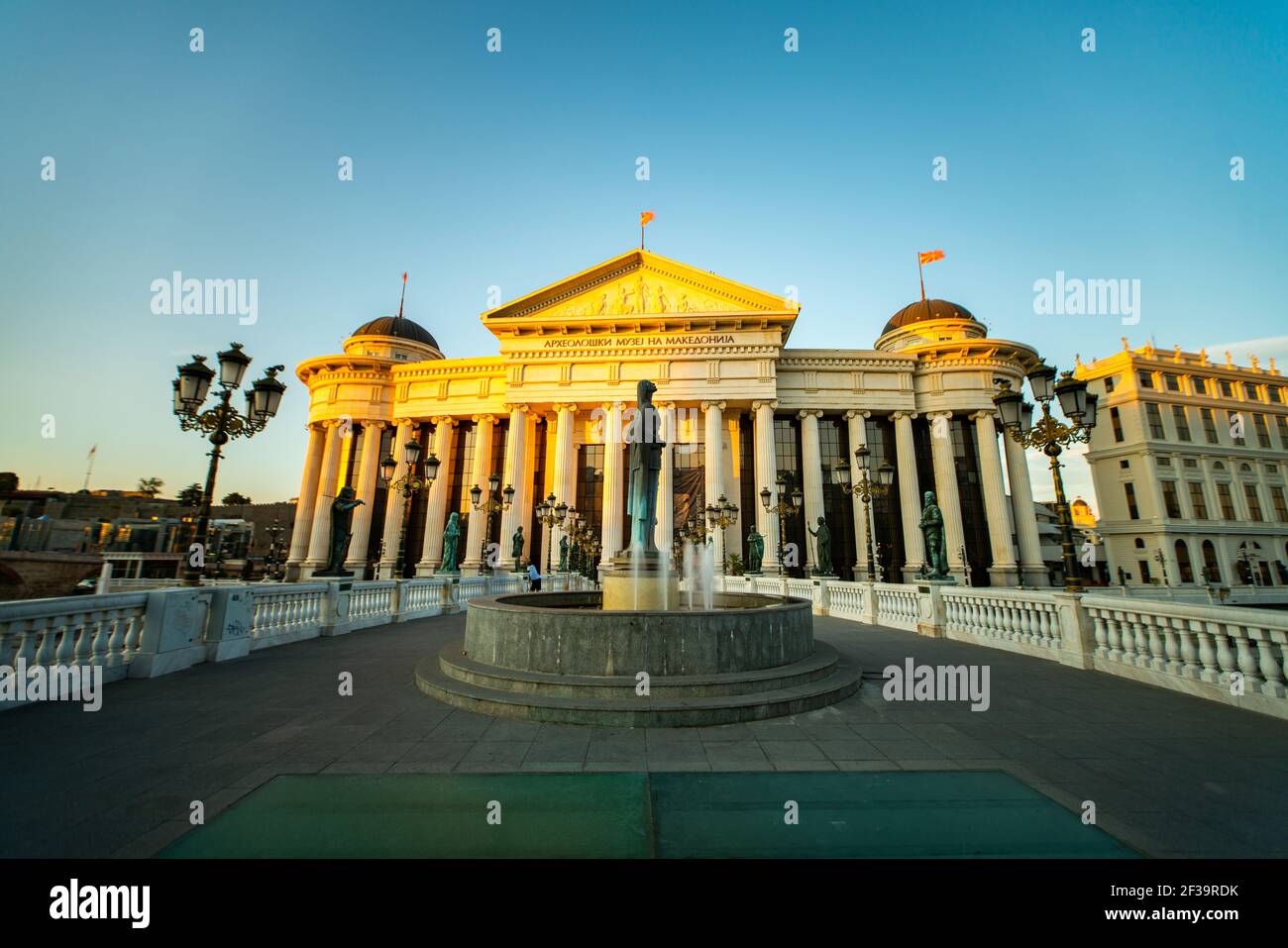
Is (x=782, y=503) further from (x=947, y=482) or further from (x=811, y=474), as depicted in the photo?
(x=947, y=482)

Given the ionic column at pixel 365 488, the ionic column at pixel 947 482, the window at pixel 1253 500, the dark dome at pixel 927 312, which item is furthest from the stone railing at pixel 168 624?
the window at pixel 1253 500

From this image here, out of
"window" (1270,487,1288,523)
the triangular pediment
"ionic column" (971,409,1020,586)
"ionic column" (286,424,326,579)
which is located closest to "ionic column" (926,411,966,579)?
"ionic column" (971,409,1020,586)

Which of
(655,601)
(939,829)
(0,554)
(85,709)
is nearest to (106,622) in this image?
(85,709)

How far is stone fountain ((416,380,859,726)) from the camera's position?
5.05 metres

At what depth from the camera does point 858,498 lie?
32844 millimetres

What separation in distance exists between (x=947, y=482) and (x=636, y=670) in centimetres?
3456

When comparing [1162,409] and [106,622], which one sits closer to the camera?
[106,622]

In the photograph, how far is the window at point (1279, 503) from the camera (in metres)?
39.7

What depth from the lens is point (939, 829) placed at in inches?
114

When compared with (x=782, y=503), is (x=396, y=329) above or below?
above

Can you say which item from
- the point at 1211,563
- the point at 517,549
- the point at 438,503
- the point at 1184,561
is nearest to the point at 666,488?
the point at 517,549

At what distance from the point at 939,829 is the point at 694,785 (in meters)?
1.54

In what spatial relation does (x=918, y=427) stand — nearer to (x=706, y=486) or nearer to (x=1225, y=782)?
(x=706, y=486)
